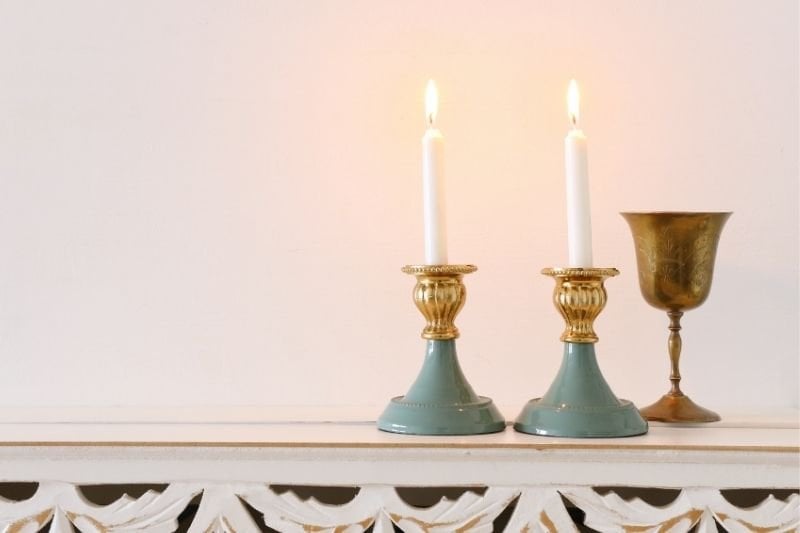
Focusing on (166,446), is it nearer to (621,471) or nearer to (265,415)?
(265,415)

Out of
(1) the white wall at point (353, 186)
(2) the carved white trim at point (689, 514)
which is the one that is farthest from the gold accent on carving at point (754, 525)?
(1) the white wall at point (353, 186)

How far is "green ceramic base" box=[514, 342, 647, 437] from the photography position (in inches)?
26.3

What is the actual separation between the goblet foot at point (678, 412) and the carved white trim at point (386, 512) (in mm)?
98

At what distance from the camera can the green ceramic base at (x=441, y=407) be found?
0.68 m

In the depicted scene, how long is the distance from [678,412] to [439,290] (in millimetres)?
212

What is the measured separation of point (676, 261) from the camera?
0.71 m

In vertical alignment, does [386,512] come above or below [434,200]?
below

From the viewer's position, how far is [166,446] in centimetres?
66

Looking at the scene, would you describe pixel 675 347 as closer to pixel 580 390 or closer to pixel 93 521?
pixel 580 390

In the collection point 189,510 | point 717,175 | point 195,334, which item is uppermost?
point 717,175

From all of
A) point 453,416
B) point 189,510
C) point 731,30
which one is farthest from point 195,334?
point 731,30

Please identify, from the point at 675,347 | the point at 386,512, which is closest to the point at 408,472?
the point at 386,512

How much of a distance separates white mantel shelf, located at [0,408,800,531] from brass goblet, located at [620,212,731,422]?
5cm

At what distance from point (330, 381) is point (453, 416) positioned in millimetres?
224
